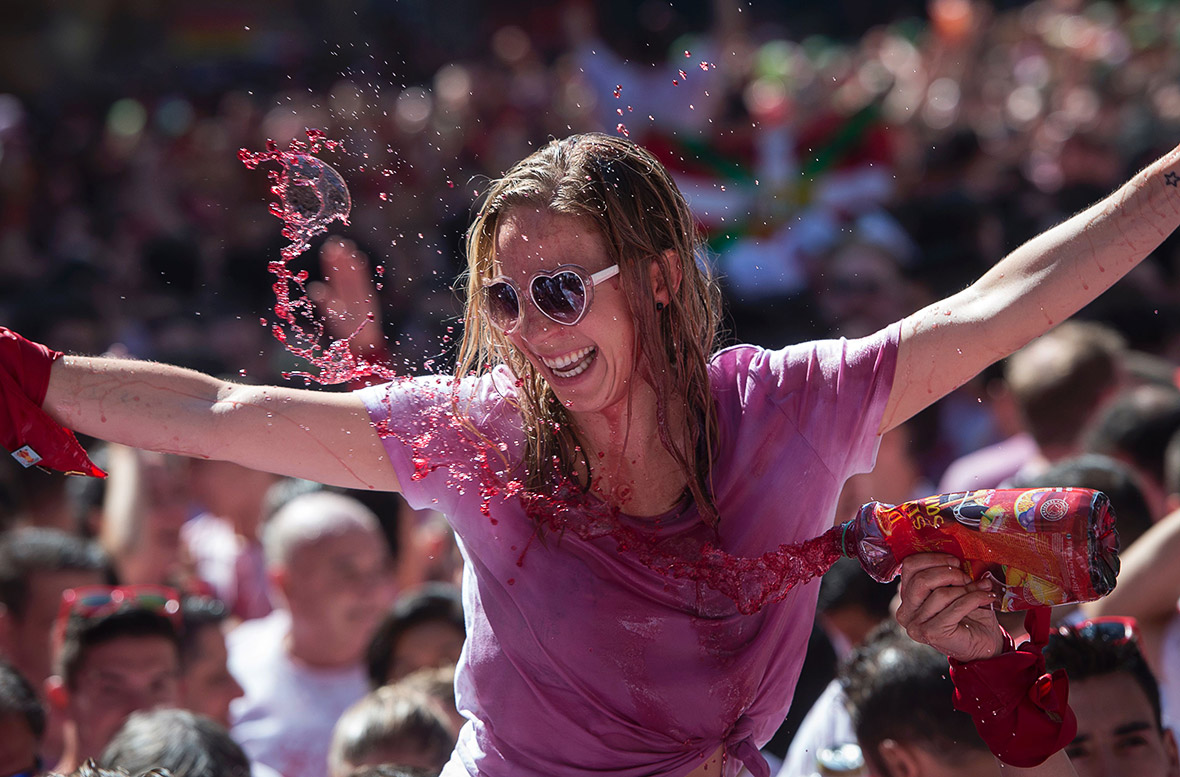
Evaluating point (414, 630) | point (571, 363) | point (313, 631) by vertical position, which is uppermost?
point (571, 363)

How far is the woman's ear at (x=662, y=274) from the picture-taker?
2225 millimetres

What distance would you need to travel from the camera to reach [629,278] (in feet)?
7.16

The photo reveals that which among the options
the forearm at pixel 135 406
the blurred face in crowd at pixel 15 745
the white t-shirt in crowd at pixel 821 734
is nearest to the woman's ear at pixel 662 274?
the forearm at pixel 135 406

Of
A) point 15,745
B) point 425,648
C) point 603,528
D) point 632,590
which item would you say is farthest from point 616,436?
point 425,648

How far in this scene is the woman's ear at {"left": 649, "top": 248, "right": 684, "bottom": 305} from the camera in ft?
7.30

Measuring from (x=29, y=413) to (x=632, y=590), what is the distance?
108cm

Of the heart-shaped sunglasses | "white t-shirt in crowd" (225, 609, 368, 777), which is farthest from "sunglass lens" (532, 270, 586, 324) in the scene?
"white t-shirt in crowd" (225, 609, 368, 777)

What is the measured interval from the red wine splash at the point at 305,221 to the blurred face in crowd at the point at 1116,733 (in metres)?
1.55

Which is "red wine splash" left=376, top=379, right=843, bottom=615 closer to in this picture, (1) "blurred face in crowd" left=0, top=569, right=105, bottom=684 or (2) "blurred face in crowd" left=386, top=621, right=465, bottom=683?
(2) "blurred face in crowd" left=386, top=621, right=465, bottom=683

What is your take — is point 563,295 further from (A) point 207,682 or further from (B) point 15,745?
(A) point 207,682

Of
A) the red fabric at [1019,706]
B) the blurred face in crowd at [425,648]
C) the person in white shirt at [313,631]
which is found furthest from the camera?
the person in white shirt at [313,631]

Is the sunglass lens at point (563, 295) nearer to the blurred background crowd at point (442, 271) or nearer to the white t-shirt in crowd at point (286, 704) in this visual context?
the blurred background crowd at point (442, 271)

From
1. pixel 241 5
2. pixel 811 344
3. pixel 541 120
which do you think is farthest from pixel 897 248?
pixel 241 5

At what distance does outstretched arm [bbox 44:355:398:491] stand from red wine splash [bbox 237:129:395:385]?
13cm
